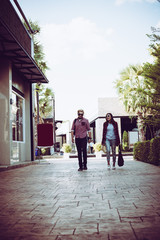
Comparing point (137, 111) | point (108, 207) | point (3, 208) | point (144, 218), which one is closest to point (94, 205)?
point (108, 207)

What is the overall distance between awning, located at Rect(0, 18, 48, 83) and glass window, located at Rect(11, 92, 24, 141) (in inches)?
38.8

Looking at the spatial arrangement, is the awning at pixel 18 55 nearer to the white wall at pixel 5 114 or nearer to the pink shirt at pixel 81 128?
the white wall at pixel 5 114

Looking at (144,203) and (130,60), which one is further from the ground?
(130,60)

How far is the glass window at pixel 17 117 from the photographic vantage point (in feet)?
33.8

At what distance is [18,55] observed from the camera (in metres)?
8.89

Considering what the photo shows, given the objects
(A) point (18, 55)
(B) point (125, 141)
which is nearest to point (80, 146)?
(A) point (18, 55)

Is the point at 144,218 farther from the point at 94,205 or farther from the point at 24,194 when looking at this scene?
the point at 24,194

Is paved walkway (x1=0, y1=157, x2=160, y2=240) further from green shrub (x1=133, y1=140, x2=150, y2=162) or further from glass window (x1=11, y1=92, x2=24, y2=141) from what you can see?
green shrub (x1=133, y1=140, x2=150, y2=162)

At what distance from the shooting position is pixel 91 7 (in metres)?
8.24

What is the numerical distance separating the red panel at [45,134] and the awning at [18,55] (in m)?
1.86

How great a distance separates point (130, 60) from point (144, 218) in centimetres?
2011

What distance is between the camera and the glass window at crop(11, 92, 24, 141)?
33.8 feet

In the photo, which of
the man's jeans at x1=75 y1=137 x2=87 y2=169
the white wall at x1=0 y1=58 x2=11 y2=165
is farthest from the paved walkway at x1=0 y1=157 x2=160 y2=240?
the white wall at x1=0 y1=58 x2=11 y2=165

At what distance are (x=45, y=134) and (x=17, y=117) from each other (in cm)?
161
